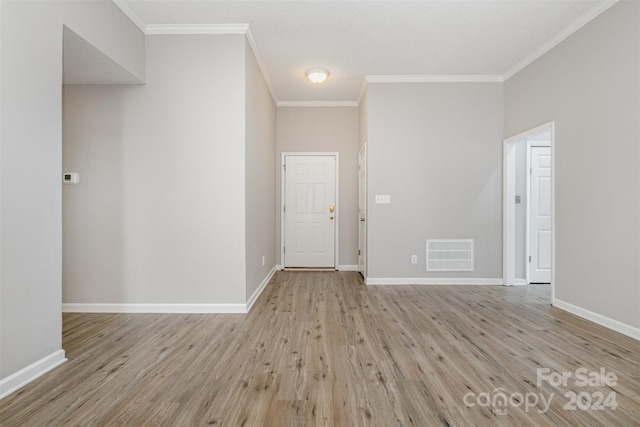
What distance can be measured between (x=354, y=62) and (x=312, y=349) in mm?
3305

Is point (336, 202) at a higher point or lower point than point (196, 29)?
lower

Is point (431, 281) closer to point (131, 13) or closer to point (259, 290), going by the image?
point (259, 290)

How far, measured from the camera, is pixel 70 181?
10.0ft

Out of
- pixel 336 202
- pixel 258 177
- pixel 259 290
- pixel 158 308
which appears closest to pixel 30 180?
pixel 158 308

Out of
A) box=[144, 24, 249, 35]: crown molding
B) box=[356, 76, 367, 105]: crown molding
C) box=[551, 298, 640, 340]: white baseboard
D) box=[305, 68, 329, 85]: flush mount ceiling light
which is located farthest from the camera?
box=[356, 76, 367, 105]: crown molding

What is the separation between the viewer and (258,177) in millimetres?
3895

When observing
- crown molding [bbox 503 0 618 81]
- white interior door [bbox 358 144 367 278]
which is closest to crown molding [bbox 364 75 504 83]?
crown molding [bbox 503 0 618 81]

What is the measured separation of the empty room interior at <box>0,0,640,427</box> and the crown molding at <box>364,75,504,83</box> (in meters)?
0.03

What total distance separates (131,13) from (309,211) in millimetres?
3489

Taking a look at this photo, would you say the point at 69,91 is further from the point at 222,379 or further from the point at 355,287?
the point at 355,287

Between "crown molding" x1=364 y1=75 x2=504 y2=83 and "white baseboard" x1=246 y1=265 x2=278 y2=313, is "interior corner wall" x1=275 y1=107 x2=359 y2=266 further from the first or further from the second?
"crown molding" x1=364 y1=75 x2=504 y2=83

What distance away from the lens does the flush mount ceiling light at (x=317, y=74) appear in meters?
4.05

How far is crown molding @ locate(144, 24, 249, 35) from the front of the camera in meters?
3.05

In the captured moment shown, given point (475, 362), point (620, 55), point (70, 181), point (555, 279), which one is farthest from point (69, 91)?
point (555, 279)
